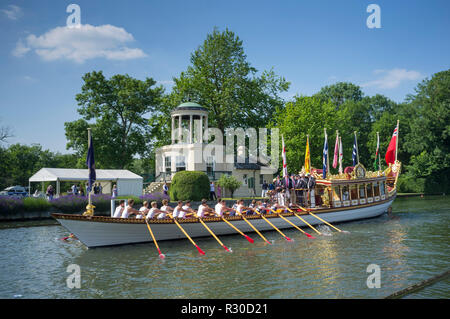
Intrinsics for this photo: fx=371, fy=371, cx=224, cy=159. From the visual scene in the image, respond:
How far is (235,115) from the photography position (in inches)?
1626

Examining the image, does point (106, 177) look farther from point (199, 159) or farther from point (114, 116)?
point (114, 116)

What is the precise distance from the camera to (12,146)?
70.1 metres

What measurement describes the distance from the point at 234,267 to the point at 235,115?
29519 mm

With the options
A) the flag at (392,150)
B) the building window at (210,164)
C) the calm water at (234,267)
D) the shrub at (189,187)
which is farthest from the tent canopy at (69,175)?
the flag at (392,150)

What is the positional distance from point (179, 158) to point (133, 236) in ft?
73.9

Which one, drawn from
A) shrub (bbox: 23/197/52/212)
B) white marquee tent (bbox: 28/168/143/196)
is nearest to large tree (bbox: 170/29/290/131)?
white marquee tent (bbox: 28/168/143/196)

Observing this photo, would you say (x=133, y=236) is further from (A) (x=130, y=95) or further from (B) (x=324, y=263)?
(A) (x=130, y=95)

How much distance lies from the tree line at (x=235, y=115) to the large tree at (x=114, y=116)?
0.12m

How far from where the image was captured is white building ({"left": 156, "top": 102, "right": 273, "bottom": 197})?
38.4 metres

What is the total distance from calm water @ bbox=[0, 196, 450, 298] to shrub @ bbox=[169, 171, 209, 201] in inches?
441

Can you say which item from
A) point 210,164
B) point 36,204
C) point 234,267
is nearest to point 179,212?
point 234,267

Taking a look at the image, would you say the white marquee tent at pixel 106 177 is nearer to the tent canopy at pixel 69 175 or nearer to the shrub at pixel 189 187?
the tent canopy at pixel 69 175

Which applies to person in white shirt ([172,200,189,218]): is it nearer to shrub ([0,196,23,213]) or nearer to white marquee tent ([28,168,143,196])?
shrub ([0,196,23,213])
